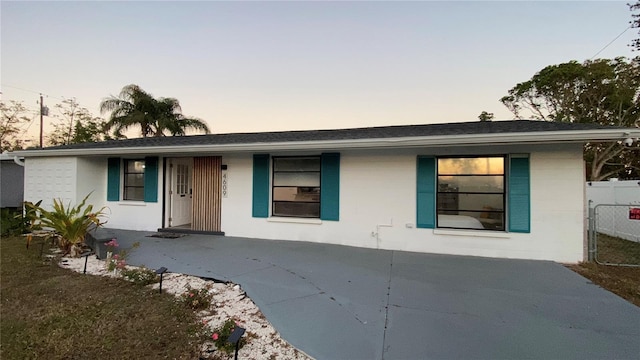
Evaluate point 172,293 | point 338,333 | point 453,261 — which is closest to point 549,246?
point 453,261

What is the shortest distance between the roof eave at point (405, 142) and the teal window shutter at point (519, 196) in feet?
1.98

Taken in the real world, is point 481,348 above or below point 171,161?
below

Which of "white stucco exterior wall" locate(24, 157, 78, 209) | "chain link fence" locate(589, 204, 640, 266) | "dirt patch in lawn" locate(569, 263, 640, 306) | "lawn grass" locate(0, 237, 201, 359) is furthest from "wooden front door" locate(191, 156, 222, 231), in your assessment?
"chain link fence" locate(589, 204, 640, 266)

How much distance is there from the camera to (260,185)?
702 cm

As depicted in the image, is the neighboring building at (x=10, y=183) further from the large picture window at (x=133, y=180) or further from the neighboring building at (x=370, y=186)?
the large picture window at (x=133, y=180)

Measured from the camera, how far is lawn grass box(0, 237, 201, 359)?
238 centimetres

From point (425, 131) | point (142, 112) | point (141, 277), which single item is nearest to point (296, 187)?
point (425, 131)

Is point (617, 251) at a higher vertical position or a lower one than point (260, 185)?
lower

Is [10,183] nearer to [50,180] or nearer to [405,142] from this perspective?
[50,180]

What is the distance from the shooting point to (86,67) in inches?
382

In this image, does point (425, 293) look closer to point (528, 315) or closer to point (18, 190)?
point (528, 315)

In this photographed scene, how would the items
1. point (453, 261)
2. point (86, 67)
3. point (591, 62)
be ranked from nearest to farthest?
1. point (453, 261)
2. point (86, 67)
3. point (591, 62)

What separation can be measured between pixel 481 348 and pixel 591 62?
21.0 metres

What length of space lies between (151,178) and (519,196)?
9177mm
